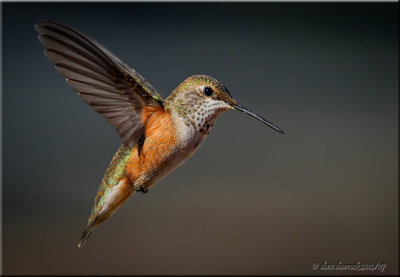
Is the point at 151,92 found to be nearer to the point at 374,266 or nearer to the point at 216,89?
the point at 216,89

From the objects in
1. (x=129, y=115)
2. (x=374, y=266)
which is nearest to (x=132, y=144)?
(x=129, y=115)

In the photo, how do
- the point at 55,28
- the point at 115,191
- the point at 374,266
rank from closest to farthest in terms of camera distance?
the point at 55,28
the point at 115,191
the point at 374,266
